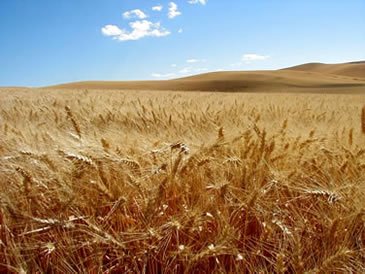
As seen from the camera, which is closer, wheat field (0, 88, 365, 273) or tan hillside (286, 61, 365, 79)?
wheat field (0, 88, 365, 273)

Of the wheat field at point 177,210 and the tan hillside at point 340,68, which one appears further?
the tan hillside at point 340,68

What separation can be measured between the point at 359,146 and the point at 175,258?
1188 mm

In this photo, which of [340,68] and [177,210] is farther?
[340,68]

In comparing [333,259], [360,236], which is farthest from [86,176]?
[360,236]

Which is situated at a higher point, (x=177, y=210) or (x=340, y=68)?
(x=340, y=68)

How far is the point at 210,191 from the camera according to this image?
120 centimetres

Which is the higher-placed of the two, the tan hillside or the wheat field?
the tan hillside

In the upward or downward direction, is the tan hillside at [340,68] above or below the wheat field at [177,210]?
above

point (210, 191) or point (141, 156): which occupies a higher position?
point (141, 156)

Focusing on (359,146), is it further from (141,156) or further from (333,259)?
(141,156)

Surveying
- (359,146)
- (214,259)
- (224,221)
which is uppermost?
(359,146)

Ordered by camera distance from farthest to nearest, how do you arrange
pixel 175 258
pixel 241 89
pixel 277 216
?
pixel 241 89
pixel 277 216
pixel 175 258

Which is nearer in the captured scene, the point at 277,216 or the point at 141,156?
the point at 277,216

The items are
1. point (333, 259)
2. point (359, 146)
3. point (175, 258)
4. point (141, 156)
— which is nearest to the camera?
point (333, 259)
